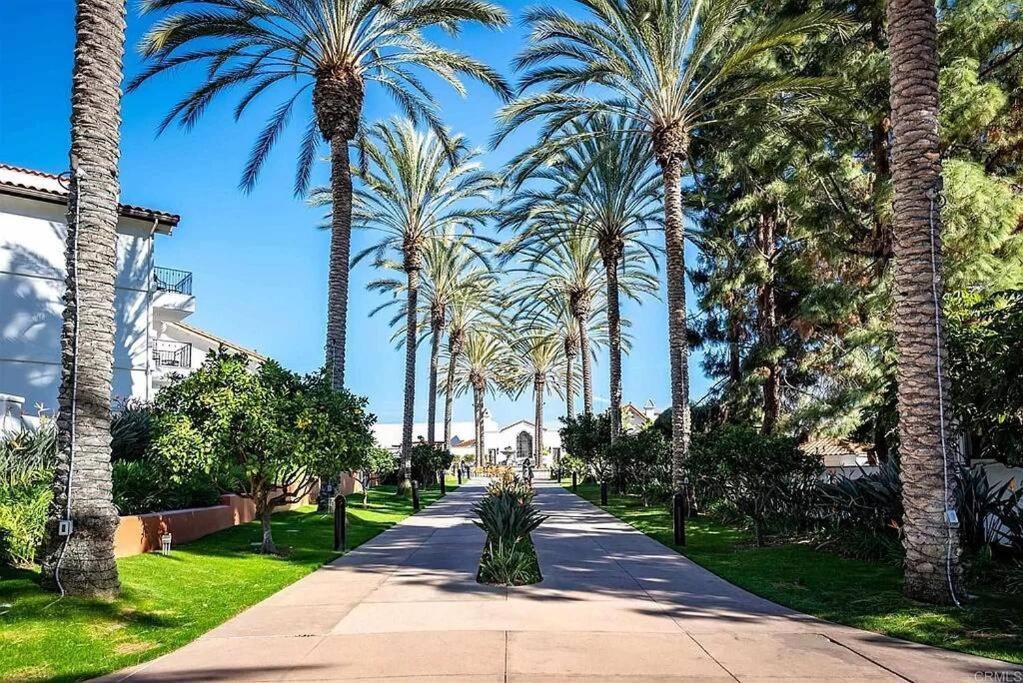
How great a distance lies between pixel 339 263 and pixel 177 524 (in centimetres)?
877

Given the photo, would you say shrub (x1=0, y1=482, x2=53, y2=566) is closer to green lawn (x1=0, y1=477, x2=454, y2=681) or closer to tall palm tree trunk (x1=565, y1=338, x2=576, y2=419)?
green lawn (x1=0, y1=477, x2=454, y2=681)

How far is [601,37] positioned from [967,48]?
8353 millimetres

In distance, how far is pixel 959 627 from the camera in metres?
8.01

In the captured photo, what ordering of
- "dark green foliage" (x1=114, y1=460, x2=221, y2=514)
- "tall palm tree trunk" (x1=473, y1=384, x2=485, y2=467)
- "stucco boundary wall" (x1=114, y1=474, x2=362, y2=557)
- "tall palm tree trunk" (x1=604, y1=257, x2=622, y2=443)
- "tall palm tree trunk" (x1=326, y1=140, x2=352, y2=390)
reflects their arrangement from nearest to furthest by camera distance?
"stucco boundary wall" (x1=114, y1=474, x2=362, y2=557) → "dark green foliage" (x1=114, y1=460, x2=221, y2=514) → "tall palm tree trunk" (x1=326, y1=140, x2=352, y2=390) → "tall palm tree trunk" (x1=604, y1=257, x2=622, y2=443) → "tall palm tree trunk" (x1=473, y1=384, x2=485, y2=467)

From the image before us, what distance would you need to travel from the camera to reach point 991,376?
12.2 meters

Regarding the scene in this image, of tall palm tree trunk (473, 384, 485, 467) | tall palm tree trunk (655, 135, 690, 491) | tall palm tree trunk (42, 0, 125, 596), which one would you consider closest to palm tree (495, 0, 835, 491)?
tall palm tree trunk (655, 135, 690, 491)

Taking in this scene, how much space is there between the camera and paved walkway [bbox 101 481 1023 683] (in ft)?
21.2

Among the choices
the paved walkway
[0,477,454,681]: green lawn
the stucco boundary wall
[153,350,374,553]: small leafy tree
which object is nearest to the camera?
the paved walkway

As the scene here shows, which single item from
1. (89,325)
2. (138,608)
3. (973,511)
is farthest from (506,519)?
(973,511)

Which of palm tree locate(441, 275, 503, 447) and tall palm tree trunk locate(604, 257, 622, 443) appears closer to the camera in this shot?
tall palm tree trunk locate(604, 257, 622, 443)

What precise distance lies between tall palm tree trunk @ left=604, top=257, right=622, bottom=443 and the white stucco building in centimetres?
1564

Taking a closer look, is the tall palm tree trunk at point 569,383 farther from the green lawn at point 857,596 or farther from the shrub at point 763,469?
the green lawn at point 857,596

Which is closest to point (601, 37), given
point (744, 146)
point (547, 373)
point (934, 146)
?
point (744, 146)

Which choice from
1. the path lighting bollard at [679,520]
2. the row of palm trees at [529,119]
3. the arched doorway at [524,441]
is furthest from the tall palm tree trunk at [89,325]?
the arched doorway at [524,441]
